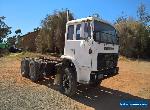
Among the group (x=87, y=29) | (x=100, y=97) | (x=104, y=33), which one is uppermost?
(x=87, y=29)

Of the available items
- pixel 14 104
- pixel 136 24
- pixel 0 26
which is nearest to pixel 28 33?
pixel 0 26

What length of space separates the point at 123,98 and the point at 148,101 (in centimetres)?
108

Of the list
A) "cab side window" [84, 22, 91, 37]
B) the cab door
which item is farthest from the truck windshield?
the cab door

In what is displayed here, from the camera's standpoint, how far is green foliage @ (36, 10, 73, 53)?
1410 inches

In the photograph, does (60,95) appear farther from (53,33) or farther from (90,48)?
(53,33)

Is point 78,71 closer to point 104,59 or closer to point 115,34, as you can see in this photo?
point 104,59

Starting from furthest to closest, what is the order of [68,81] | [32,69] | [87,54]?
[32,69] < [68,81] < [87,54]

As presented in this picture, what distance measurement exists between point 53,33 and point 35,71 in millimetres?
22284

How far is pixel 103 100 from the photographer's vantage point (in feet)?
38.6

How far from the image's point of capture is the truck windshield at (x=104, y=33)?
1117cm

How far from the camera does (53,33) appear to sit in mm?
36688

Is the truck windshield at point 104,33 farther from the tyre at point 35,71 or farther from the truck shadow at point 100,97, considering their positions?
the tyre at point 35,71

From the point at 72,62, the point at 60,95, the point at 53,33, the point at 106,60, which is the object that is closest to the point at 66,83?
the point at 60,95

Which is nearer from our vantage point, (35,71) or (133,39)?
(35,71)
